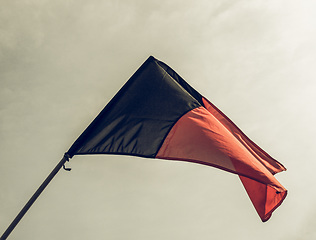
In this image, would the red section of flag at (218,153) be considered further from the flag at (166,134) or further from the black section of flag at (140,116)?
the black section of flag at (140,116)

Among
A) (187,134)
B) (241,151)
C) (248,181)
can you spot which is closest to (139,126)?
(187,134)

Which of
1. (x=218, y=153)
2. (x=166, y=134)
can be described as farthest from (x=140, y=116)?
(x=218, y=153)

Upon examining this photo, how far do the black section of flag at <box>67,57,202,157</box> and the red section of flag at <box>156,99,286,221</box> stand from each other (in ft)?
0.86

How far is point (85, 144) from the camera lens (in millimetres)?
7836

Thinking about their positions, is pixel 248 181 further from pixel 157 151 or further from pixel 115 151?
pixel 115 151

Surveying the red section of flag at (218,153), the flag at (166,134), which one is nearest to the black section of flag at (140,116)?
the flag at (166,134)

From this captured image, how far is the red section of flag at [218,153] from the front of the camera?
7.79 meters

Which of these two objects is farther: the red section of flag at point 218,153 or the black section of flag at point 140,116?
the black section of flag at point 140,116

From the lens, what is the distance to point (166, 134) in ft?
28.1

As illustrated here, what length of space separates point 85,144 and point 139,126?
4.32ft

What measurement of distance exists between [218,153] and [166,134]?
51.3 inches

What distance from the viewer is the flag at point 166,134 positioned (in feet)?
25.9

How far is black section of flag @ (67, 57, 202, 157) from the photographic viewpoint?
7992 millimetres

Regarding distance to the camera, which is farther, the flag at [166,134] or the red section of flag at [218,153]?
the flag at [166,134]
